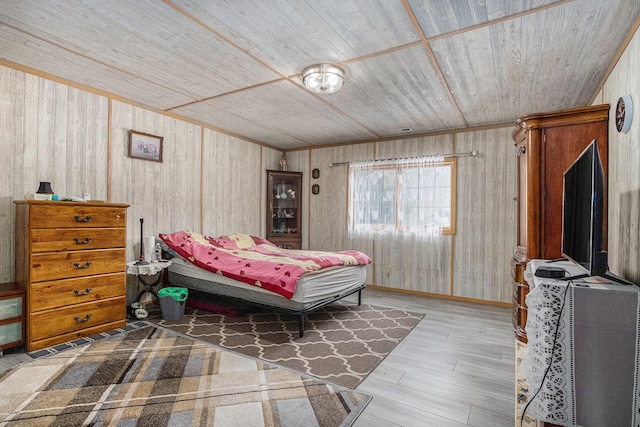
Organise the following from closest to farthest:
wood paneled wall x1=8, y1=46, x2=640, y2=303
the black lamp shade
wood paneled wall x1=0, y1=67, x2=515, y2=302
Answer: wood paneled wall x1=8, y1=46, x2=640, y2=303, the black lamp shade, wood paneled wall x1=0, y1=67, x2=515, y2=302

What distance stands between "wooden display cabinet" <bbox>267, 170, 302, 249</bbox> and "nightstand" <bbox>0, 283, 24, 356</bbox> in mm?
3525

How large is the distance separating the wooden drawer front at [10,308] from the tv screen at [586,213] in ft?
12.9

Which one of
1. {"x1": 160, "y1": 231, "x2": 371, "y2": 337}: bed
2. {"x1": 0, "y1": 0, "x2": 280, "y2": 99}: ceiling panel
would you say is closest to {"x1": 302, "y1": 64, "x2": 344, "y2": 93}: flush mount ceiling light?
{"x1": 0, "y1": 0, "x2": 280, "y2": 99}: ceiling panel

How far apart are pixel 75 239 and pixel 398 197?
161 inches

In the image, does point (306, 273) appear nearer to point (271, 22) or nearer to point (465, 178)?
point (271, 22)

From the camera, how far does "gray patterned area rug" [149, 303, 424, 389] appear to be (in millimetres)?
2500

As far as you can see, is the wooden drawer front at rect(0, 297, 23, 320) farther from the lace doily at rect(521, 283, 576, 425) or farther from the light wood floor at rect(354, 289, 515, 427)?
the lace doily at rect(521, 283, 576, 425)

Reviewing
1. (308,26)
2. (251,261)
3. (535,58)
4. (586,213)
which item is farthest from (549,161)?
(251,261)

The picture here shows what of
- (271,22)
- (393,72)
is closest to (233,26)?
(271,22)

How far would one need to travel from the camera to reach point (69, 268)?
2.83 m

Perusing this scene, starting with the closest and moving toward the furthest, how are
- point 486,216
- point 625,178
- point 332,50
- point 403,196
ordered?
point 625,178 < point 332,50 < point 486,216 < point 403,196

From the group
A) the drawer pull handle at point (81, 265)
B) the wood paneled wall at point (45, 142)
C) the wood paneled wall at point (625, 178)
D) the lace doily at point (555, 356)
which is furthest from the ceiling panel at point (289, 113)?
the lace doily at point (555, 356)

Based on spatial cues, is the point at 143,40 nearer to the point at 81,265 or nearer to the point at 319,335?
the point at 81,265

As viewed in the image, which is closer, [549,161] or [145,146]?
[549,161]
